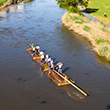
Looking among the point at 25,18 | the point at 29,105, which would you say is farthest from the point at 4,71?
the point at 25,18

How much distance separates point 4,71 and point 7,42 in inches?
→ 509

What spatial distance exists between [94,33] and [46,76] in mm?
21493

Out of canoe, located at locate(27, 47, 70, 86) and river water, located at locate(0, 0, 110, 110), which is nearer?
river water, located at locate(0, 0, 110, 110)

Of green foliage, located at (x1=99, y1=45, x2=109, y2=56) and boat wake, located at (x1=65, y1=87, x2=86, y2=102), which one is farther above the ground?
green foliage, located at (x1=99, y1=45, x2=109, y2=56)

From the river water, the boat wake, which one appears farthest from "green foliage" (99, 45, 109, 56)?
the boat wake

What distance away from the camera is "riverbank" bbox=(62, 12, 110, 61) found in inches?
1244

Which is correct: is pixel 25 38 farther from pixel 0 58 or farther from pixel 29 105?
pixel 29 105

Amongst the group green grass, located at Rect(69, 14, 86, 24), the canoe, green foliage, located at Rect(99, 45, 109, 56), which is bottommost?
the canoe

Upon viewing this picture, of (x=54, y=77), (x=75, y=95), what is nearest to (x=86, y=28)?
(x=54, y=77)

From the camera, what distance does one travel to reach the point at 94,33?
40281 millimetres

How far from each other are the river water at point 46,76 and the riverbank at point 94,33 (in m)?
1.58

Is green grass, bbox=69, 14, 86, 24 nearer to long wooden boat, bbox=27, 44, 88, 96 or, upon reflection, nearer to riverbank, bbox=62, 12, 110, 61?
riverbank, bbox=62, 12, 110, 61

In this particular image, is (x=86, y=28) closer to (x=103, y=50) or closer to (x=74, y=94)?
(x=103, y=50)

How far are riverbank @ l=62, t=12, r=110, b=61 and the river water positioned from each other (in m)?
1.58
